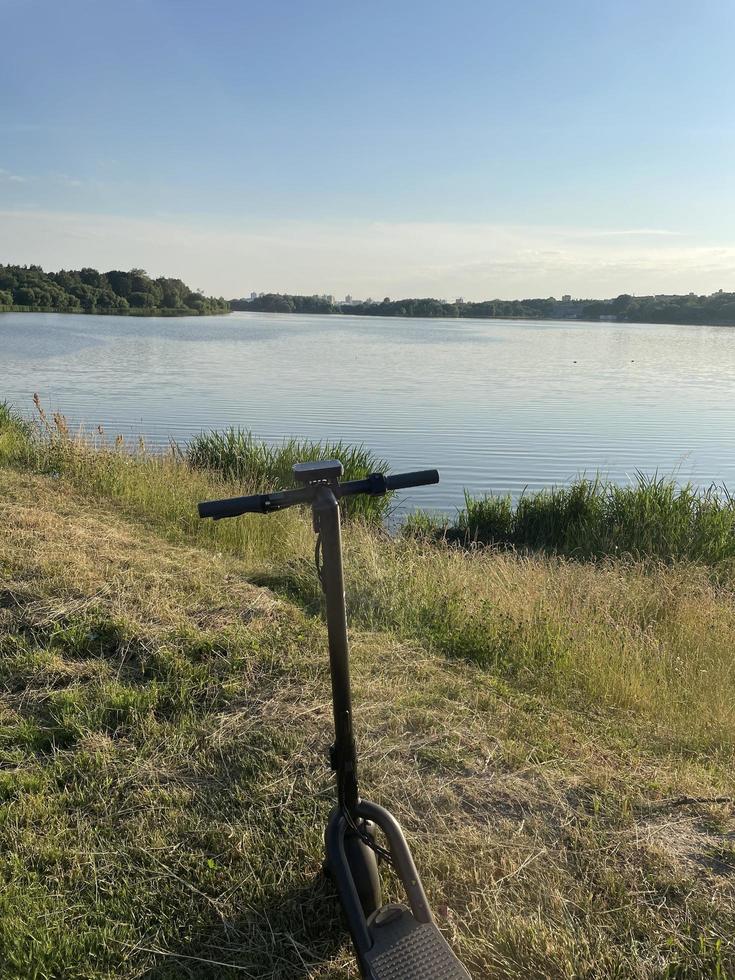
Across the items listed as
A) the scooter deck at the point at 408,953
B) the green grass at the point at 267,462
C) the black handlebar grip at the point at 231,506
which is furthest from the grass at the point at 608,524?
the black handlebar grip at the point at 231,506

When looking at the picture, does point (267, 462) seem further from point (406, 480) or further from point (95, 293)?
point (95, 293)

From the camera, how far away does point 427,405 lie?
24.6m

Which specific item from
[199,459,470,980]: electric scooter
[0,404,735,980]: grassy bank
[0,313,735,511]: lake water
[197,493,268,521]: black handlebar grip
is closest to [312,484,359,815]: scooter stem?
[199,459,470,980]: electric scooter

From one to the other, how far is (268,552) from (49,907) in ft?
15.0

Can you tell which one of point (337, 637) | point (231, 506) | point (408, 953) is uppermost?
point (231, 506)

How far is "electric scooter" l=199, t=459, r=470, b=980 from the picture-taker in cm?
211

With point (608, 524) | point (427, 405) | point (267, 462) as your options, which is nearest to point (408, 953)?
point (608, 524)

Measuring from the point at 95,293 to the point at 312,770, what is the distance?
9765 cm

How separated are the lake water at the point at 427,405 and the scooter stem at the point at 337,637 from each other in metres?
11.2

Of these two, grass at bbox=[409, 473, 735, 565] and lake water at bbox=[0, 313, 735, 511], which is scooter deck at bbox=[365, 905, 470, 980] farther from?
lake water at bbox=[0, 313, 735, 511]

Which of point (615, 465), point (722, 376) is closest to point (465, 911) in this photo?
point (615, 465)

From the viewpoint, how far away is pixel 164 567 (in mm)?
5281

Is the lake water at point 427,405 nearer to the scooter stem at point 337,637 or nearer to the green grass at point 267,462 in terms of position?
the green grass at point 267,462

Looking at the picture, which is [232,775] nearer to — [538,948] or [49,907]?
[49,907]
